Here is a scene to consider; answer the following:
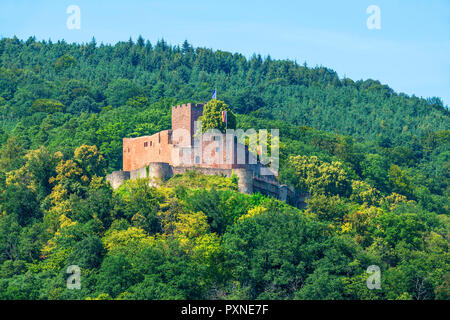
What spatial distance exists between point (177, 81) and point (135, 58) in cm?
1757

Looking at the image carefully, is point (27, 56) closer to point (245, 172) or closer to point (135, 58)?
point (135, 58)

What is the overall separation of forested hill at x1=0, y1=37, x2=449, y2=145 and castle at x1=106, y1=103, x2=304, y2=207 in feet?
152

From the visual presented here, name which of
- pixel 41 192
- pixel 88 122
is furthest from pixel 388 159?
pixel 41 192

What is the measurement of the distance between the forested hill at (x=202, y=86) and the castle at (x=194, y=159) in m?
46.4

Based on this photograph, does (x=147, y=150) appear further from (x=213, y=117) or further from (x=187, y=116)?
(x=213, y=117)

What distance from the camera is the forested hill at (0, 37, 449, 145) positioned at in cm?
12700

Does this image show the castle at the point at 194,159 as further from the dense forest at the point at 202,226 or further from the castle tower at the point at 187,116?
the dense forest at the point at 202,226

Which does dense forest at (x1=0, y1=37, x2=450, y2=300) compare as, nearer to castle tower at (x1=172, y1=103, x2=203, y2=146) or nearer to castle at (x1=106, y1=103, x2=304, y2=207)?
castle at (x1=106, y1=103, x2=304, y2=207)

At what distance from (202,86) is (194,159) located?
247 feet

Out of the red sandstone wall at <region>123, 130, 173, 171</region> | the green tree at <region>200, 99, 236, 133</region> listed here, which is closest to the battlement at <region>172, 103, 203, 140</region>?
the green tree at <region>200, 99, 236, 133</region>

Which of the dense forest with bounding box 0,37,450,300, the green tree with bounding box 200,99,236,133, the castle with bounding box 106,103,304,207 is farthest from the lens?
the green tree with bounding box 200,99,236,133
